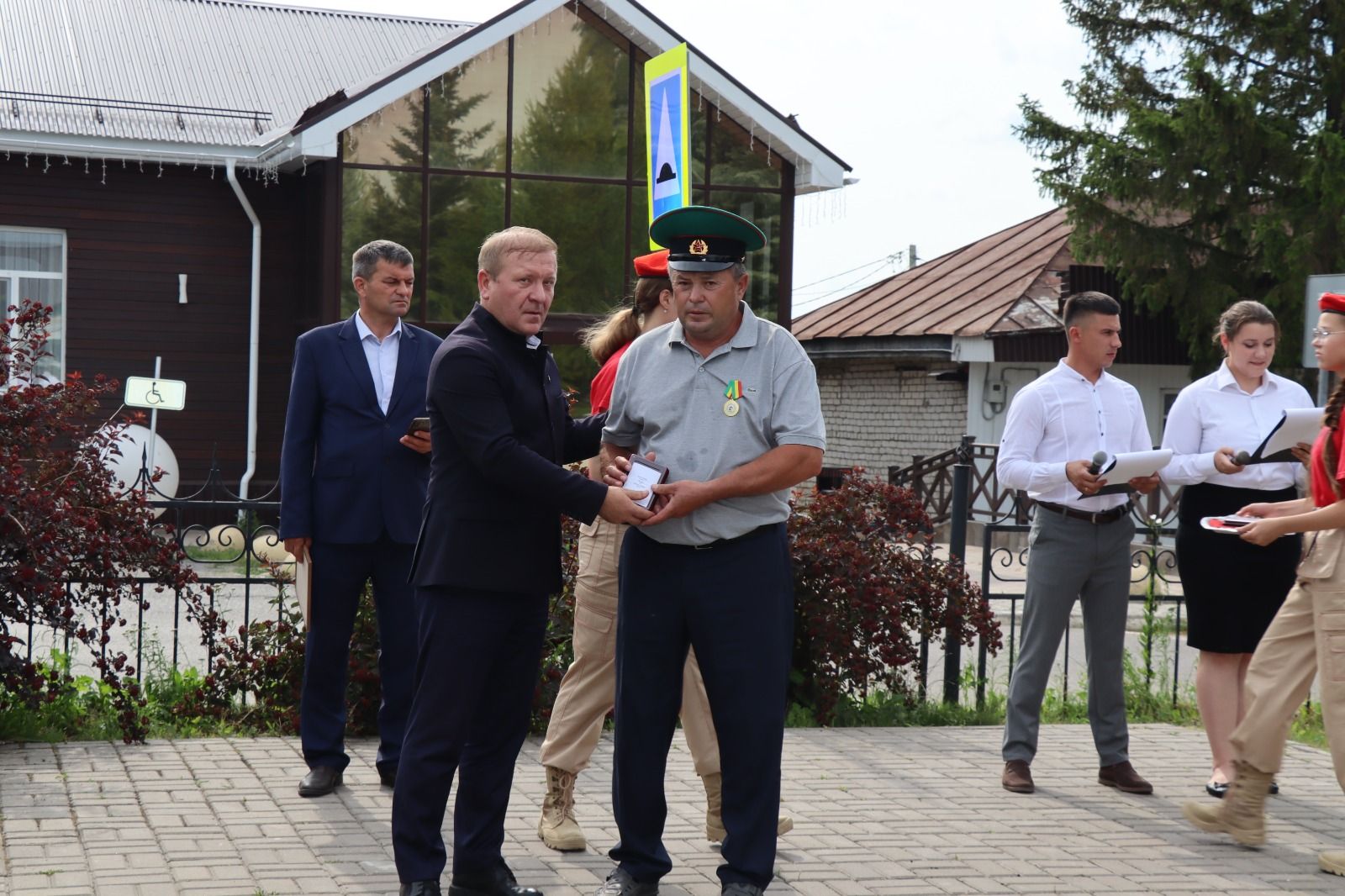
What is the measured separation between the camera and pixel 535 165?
20125mm

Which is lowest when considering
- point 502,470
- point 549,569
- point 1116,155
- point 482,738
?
point 482,738

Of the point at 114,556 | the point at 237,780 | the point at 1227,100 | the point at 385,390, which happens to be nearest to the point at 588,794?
the point at 237,780

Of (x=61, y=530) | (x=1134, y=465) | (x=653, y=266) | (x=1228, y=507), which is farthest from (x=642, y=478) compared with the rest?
(x=61, y=530)

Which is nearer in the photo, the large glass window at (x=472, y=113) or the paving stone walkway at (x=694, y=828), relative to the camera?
the paving stone walkway at (x=694, y=828)

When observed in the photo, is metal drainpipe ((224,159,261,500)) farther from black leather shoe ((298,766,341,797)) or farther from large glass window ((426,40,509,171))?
black leather shoe ((298,766,341,797))

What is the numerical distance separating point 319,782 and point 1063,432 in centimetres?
330

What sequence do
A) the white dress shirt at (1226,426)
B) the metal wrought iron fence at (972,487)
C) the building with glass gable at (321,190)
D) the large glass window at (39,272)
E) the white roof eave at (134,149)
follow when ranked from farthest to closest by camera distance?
the metal wrought iron fence at (972,487) < the large glass window at (39,272) < the building with glass gable at (321,190) < the white roof eave at (134,149) < the white dress shirt at (1226,426)

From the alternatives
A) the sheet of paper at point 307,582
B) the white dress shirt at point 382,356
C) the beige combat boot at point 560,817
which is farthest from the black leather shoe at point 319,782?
the white dress shirt at point 382,356

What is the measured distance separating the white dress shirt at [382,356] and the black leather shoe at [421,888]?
2075mm

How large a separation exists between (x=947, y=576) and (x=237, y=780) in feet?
12.4

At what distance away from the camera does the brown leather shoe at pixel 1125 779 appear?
6.23 metres

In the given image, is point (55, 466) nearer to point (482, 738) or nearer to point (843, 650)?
point (482, 738)

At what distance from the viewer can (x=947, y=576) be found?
25.7ft

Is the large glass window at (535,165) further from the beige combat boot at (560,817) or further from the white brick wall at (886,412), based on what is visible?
the beige combat boot at (560,817)
